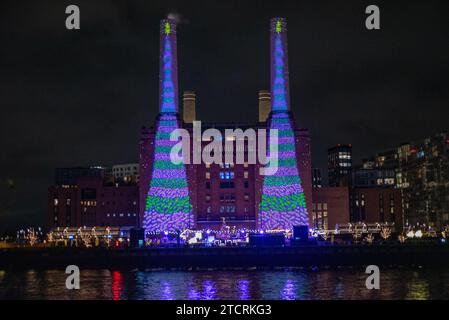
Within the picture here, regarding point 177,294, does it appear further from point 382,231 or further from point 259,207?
point 382,231

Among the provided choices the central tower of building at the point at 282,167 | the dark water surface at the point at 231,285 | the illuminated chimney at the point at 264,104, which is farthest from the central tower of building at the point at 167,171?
the dark water surface at the point at 231,285

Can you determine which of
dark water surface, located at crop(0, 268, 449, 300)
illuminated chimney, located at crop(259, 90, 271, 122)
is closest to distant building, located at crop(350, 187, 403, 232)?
illuminated chimney, located at crop(259, 90, 271, 122)

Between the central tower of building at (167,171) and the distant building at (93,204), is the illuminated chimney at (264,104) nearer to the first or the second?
the central tower of building at (167,171)

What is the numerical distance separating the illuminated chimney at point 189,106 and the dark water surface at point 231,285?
189 feet

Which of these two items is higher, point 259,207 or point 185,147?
point 185,147

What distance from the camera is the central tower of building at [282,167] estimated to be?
138 metres

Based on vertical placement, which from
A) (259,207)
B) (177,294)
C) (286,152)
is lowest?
(177,294)

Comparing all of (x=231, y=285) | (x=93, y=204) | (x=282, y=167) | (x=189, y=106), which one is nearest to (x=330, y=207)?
(x=282, y=167)

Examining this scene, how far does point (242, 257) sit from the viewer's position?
112 meters

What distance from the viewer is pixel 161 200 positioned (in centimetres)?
13800

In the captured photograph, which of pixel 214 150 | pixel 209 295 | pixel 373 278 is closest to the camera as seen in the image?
pixel 209 295
